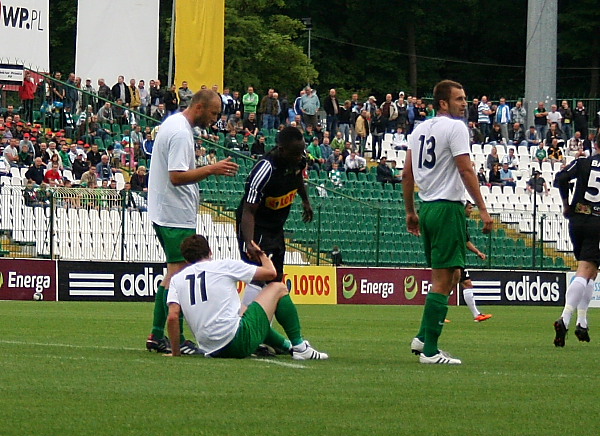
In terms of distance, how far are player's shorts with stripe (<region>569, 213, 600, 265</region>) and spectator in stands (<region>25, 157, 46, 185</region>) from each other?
1504 cm

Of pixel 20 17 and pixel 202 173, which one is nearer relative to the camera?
pixel 202 173

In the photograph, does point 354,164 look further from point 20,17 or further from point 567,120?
point 567,120

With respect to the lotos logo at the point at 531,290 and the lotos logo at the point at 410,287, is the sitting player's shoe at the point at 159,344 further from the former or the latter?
the lotos logo at the point at 531,290

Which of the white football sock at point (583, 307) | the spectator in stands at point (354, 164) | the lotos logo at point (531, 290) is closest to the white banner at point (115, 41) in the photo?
the spectator in stands at point (354, 164)

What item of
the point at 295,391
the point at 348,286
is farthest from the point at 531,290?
the point at 295,391

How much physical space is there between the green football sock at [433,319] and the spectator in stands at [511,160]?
2755 cm

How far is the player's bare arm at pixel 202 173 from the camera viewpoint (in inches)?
390

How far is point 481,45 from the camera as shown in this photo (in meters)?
69.1

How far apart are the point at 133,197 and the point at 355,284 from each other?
4.97 meters

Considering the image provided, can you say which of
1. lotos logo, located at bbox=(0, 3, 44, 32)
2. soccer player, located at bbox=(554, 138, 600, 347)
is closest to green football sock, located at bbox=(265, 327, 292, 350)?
soccer player, located at bbox=(554, 138, 600, 347)

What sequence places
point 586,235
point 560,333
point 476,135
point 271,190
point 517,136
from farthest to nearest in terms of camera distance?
point 517,136 < point 476,135 < point 586,235 < point 560,333 < point 271,190

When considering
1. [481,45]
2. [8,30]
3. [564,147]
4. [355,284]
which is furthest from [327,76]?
[355,284]

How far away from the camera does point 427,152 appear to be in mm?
9820

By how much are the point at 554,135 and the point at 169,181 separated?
99.6ft
